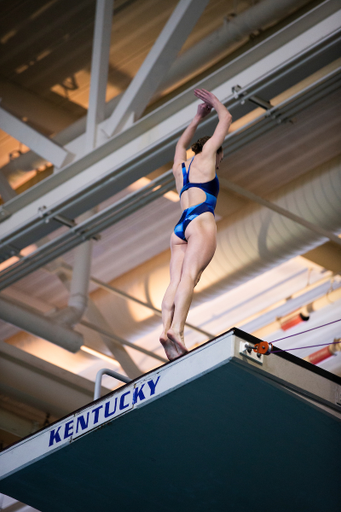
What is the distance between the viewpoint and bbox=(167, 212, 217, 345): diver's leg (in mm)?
5727

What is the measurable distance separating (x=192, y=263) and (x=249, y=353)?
118cm

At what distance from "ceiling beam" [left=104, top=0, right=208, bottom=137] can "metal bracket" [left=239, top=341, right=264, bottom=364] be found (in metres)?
4.41

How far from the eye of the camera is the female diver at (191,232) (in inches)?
228

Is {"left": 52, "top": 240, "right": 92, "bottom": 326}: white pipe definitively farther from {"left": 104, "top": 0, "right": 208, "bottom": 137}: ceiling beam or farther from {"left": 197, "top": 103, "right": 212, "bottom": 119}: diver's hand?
{"left": 197, "top": 103, "right": 212, "bottom": 119}: diver's hand

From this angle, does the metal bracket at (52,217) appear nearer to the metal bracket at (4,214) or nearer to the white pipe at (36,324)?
the metal bracket at (4,214)

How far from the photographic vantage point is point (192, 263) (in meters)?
5.96

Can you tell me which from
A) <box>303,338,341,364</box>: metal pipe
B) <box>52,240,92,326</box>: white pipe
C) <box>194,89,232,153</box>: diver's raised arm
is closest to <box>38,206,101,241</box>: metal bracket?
<box>52,240,92,326</box>: white pipe

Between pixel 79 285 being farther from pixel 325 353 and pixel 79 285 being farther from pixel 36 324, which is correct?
pixel 325 353

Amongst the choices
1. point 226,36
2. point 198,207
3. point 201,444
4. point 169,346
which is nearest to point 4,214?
point 226,36

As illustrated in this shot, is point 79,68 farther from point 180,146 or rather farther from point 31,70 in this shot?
point 180,146

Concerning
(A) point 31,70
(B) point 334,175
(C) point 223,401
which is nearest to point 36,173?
(A) point 31,70

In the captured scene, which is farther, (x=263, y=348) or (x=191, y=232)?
(x=191, y=232)

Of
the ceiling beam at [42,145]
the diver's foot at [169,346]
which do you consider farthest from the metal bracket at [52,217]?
the diver's foot at [169,346]

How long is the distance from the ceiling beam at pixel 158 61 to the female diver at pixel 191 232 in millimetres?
1774
